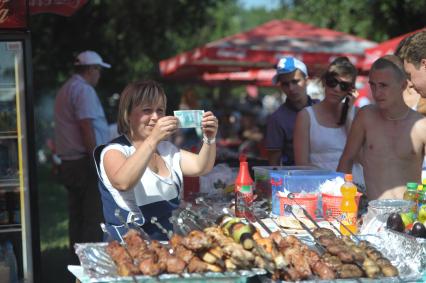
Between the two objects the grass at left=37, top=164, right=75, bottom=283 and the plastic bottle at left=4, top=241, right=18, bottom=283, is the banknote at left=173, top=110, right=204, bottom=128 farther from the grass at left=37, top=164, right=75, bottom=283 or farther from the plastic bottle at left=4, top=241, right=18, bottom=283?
the grass at left=37, top=164, right=75, bottom=283

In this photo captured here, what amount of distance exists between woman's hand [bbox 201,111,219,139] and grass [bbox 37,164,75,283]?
350 centimetres

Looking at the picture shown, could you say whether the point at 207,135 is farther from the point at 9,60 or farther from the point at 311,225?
the point at 9,60

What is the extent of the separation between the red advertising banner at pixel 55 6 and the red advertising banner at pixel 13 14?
147 centimetres

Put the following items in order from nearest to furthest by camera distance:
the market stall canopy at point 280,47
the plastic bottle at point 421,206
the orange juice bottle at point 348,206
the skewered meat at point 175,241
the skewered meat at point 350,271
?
the skewered meat at point 350,271 → the skewered meat at point 175,241 → the plastic bottle at point 421,206 → the orange juice bottle at point 348,206 → the market stall canopy at point 280,47

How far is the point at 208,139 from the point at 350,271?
127 cm

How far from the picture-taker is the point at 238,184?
4.21m

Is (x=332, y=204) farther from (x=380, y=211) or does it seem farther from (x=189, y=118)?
(x=189, y=118)

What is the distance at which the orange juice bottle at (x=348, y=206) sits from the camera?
3.87 meters

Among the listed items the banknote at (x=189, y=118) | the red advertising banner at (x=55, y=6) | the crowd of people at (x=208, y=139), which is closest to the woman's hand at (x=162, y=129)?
the crowd of people at (x=208, y=139)

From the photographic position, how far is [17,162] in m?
5.23

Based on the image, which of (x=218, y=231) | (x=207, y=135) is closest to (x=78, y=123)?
(x=207, y=135)

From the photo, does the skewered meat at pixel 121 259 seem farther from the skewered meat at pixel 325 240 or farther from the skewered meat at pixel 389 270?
the skewered meat at pixel 389 270

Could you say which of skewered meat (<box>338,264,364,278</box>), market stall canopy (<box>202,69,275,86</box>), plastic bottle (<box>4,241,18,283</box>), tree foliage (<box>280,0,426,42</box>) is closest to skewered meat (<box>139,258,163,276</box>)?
skewered meat (<box>338,264,364,278</box>)

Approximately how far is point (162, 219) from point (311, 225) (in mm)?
920
